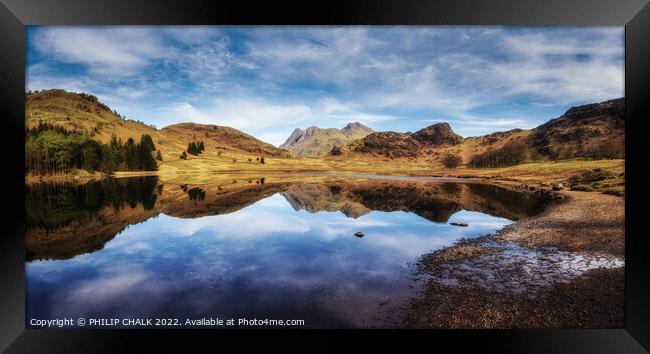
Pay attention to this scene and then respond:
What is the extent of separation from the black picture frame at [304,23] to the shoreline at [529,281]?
553mm

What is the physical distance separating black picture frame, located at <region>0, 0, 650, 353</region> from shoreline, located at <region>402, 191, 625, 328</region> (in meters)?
0.55

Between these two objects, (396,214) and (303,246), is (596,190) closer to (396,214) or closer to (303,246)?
(396,214)

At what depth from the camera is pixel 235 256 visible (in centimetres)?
Result: 1323

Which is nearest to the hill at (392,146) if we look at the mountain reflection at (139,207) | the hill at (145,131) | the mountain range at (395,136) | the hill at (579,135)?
the mountain range at (395,136)

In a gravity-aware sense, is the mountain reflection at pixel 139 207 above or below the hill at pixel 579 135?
below

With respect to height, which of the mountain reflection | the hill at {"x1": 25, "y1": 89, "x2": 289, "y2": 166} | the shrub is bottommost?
the mountain reflection

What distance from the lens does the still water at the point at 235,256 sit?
356 inches

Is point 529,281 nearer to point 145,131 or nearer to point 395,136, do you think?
point 145,131

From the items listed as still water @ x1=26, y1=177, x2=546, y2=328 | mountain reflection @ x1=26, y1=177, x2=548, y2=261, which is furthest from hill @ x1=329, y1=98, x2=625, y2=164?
still water @ x1=26, y1=177, x2=546, y2=328

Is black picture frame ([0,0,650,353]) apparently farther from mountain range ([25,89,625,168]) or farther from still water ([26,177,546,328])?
mountain range ([25,89,625,168])

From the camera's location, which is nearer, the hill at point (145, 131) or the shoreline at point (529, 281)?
the shoreline at point (529, 281)

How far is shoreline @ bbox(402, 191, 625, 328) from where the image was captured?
7770 mm

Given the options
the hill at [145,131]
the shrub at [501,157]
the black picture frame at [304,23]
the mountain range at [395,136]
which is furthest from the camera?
the shrub at [501,157]

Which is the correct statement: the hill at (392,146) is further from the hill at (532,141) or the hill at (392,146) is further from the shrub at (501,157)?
the shrub at (501,157)
